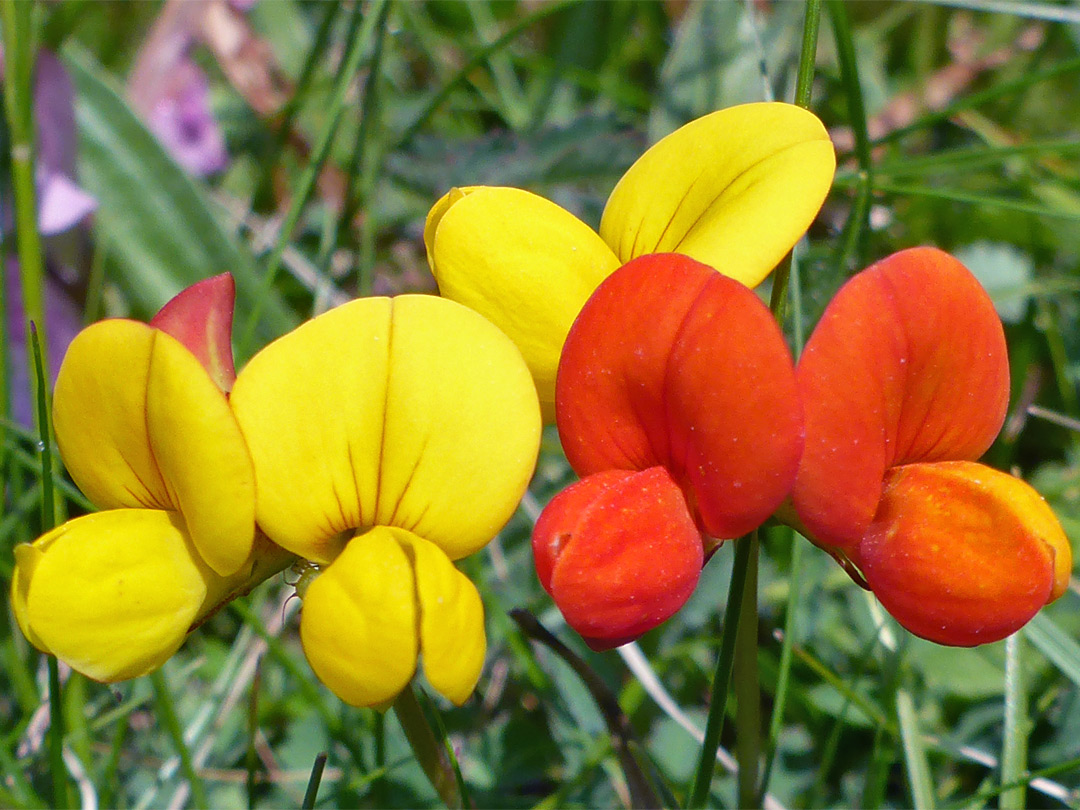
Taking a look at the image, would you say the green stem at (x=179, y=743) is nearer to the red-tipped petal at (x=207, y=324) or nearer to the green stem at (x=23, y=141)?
the red-tipped petal at (x=207, y=324)

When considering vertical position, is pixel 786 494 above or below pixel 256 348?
above

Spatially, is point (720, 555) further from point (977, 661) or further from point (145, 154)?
point (145, 154)

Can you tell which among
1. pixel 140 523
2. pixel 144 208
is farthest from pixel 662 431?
pixel 144 208

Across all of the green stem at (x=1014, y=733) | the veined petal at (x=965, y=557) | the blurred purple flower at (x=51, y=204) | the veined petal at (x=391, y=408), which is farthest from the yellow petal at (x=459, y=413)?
the blurred purple flower at (x=51, y=204)

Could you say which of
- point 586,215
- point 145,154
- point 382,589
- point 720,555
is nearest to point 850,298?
point 382,589

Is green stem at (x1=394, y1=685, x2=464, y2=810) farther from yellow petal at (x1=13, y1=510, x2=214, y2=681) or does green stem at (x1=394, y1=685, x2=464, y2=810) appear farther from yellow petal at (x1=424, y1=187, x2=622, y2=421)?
yellow petal at (x1=424, y1=187, x2=622, y2=421)

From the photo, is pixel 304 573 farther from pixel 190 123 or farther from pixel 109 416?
pixel 190 123
